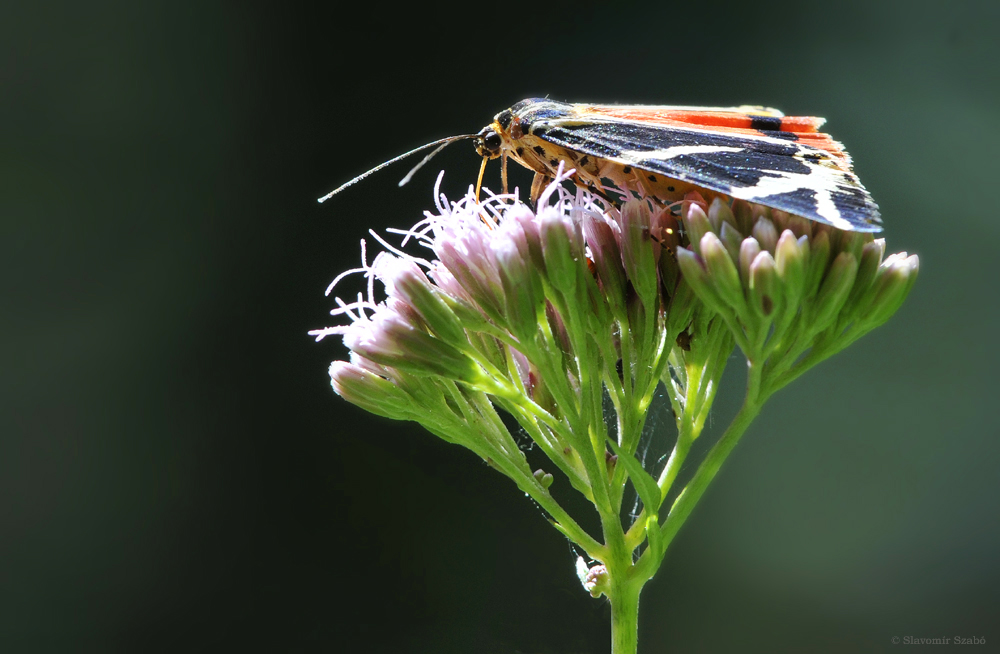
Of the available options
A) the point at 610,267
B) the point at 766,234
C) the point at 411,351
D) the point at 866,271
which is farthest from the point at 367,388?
the point at 866,271

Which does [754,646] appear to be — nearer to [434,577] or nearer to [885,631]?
[885,631]

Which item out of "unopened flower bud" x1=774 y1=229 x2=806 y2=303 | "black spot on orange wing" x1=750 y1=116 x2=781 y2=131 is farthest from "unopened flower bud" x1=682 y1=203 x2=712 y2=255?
"black spot on orange wing" x1=750 y1=116 x2=781 y2=131

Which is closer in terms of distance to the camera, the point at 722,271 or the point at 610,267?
the point at 722,271

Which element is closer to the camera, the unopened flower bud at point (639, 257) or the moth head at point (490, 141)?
the unopened flower bud at point (639, 257)

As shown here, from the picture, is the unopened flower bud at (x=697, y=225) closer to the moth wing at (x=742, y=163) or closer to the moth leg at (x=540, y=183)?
the moth wing at (x=742, y=163)

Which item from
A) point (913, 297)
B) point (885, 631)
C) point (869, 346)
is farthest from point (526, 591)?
point (913, 297)

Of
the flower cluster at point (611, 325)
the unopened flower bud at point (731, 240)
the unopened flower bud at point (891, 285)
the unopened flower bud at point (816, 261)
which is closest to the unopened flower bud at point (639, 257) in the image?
the flower cluster at point (611, 325)

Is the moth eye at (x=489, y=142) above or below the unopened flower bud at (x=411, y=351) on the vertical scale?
above

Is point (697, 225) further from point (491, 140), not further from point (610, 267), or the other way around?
point (491, 140)
